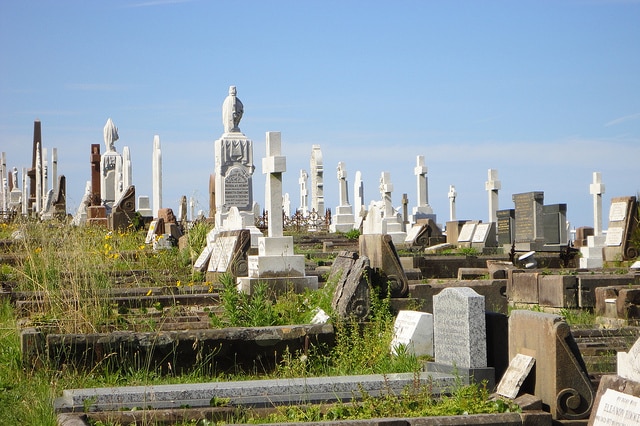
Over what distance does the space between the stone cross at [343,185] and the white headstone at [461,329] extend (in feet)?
94.3

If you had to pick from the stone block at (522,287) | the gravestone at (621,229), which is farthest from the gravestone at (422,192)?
the stone block at (522,287)

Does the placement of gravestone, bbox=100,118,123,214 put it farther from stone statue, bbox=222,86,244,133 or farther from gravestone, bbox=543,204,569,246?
gravestone, bbox=543,204,569,246

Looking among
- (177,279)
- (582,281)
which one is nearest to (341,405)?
(582,281)

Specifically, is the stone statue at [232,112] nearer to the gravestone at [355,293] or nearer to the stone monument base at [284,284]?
the stone monument base at [284,284]

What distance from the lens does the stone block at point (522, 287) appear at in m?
15.3

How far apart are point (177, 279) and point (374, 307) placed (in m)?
6.16

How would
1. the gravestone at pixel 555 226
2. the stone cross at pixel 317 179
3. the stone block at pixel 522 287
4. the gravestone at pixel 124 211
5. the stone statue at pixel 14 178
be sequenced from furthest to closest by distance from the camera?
the stone statue at pixel 14 178, the stone cross at pixel 317 179, the gravestone at pixel 124 211, the gravestone at pixel 555 226, the stone block at pixel 522 287

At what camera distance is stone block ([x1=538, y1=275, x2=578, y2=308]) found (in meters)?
14.5

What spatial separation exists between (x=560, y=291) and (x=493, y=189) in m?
21.8

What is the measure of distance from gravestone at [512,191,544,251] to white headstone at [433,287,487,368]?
18.5 meters

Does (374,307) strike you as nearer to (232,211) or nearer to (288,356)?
(288,356)

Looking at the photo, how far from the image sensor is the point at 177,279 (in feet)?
55.2

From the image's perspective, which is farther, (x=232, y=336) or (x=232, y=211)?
(x=232, y=211)

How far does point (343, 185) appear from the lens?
4003 cm
